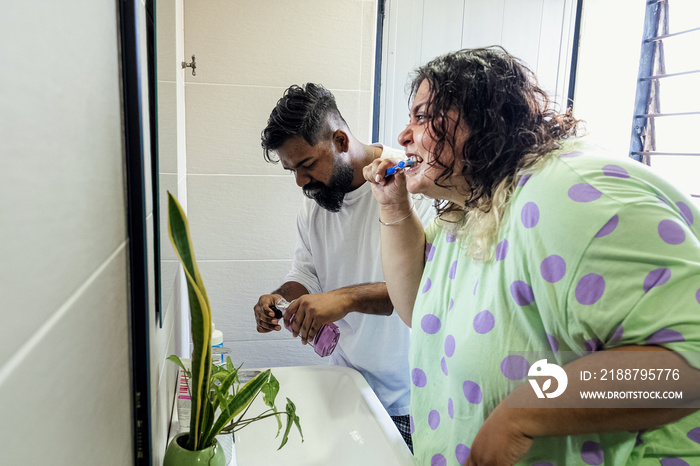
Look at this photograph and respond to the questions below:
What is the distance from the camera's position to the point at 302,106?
58.8 inches

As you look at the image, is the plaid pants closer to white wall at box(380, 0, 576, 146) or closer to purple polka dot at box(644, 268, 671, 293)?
purple polka dot at box(644, 268, 671, 293)

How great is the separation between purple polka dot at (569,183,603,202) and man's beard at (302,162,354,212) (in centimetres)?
94

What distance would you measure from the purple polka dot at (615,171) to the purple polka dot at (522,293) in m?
0.18

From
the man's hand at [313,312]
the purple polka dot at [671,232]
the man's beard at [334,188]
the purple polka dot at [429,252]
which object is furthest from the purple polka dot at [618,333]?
the man's beard at [334,188]

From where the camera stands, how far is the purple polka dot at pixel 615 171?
24.6 inches

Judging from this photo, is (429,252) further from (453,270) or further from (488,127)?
(488,127)

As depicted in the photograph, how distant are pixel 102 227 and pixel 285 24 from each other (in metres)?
1.67

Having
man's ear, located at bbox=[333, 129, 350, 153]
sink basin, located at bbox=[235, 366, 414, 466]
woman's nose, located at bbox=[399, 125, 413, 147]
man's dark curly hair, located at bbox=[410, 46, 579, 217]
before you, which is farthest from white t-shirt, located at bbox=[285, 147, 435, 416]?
man's dark curly hair, located at bbox=[410, 46, 579, 217]

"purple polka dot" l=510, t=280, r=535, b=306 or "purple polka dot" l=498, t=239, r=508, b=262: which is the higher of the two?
"purple polka dot" l=498, t=239, r=508, b=262

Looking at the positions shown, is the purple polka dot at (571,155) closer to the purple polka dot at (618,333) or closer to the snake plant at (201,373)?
the purple polka dot at (618,333)

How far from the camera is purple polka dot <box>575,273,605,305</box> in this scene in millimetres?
607

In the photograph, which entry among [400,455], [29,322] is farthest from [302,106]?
[29,322]

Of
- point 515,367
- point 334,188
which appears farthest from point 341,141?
point 515,367

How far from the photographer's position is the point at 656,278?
576 mm
